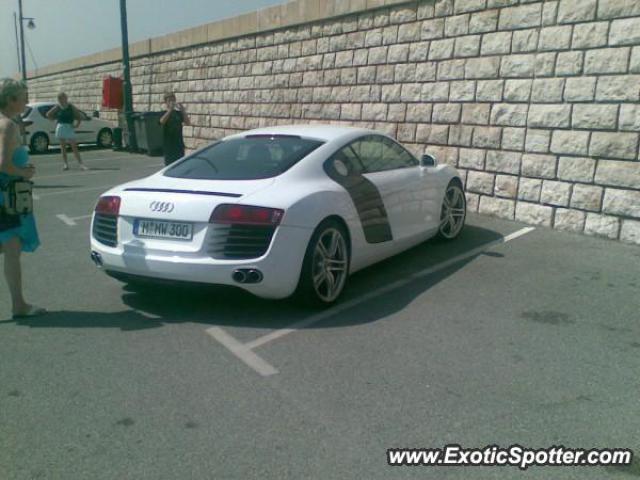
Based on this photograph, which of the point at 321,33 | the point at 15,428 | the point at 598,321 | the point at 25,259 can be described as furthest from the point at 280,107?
the point at 15,428

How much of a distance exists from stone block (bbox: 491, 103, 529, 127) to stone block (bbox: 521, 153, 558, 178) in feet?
1.45

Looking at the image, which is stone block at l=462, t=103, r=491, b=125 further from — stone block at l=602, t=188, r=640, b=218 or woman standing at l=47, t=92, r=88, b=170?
woman standing at l=47, t=92, r=88, b=170

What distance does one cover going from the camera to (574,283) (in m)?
5.53

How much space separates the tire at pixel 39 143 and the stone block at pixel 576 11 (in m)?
17.6

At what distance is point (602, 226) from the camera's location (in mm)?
7164

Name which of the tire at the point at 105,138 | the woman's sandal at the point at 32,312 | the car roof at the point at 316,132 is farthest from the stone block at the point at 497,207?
the tire at the point at 105,138

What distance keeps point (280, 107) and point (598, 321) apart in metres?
9.35

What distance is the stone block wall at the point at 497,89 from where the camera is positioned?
691cm

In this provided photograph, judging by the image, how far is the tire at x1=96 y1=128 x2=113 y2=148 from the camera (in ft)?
69.9

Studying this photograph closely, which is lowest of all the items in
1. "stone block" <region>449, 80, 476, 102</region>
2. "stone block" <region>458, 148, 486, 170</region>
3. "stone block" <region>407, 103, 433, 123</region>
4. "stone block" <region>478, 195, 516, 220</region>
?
"stone block" <region>478, 195, 516, 220</region>

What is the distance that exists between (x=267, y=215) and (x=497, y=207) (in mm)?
4953

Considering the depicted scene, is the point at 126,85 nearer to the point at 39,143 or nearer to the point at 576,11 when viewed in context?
the point at 39,143

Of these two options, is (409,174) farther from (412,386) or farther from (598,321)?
(412,386)

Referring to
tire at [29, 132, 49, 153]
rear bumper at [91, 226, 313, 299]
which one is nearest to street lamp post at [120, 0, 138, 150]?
tire at [29, 132, 49, 153]
